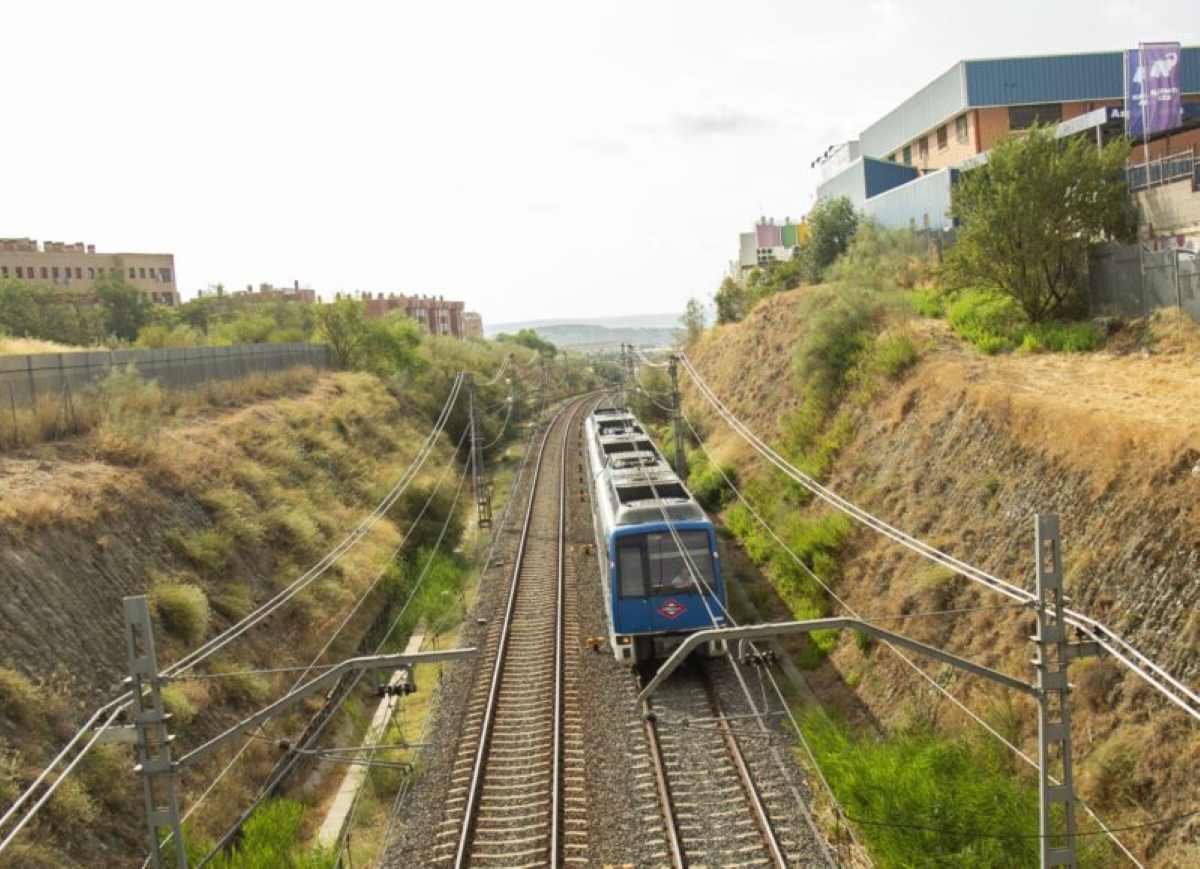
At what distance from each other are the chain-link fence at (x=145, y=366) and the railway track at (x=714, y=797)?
1585 cm

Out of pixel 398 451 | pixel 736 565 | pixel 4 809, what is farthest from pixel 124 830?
pixel 398 451

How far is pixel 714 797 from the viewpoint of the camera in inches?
517

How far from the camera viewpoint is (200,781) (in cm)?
1486

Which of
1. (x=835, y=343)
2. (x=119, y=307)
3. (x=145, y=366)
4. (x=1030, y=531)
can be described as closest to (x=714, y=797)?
(x=1030, y=531)

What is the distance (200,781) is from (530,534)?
19.3 metres

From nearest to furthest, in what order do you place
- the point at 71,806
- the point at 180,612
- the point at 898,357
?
1. the point at 71,806
2. the point at 180,612
3. the point at 898,357

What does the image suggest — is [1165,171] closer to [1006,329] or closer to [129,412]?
[1006,329]

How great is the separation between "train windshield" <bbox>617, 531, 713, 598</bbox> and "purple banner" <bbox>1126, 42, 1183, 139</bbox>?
61.5 feet

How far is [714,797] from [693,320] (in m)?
54.0

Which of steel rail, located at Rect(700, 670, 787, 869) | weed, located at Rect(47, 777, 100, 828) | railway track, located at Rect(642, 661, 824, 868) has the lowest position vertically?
railway track, located at Rect(642, 661, 824, 868)

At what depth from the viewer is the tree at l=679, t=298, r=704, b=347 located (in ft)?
210

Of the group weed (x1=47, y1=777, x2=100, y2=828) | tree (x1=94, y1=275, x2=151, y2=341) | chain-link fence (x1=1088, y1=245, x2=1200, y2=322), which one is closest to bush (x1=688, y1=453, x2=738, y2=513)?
chain-link fence (x1=1088, y1=245, x2=1200, y2=322)

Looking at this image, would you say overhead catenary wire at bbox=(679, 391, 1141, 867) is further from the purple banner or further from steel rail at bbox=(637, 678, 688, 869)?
the purple banner

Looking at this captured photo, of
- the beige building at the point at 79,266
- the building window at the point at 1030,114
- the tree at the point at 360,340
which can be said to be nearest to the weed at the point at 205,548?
the tree at the point at 360,340
